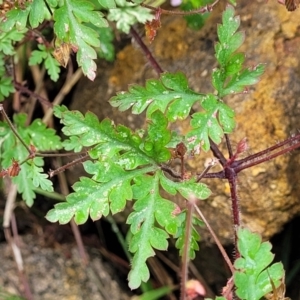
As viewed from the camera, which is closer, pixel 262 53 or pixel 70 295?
pixel 262 53

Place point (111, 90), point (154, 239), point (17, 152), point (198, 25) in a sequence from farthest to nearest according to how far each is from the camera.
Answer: point (111, 90) < point (198, 25) < point (17, 152) < point (154, 239)

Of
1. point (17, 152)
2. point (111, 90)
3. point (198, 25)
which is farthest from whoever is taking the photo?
point (111, 90)

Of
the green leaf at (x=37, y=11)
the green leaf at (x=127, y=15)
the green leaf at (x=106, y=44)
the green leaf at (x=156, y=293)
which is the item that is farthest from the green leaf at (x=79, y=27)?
the green leaf at (x=156, y=293)

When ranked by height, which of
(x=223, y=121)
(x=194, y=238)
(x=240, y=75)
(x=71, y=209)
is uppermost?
(x=240, y=75)

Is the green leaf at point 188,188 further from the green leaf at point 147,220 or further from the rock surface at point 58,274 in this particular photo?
the rock surface at point 58,274

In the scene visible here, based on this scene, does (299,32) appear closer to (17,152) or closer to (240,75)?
(240,75)

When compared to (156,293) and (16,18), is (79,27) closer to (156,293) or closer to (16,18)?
(16,18)

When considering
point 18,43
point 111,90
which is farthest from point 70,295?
point 18,43

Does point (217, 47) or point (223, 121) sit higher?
point (217, 47)
